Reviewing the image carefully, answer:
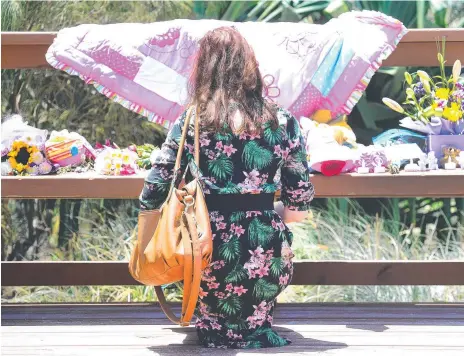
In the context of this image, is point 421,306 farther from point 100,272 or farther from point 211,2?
point 211,2

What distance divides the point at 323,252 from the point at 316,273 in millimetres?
1185

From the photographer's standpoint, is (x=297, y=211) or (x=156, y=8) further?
(x=156, y=8)

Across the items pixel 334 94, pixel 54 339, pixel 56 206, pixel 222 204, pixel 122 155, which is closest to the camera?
pixel 222 204

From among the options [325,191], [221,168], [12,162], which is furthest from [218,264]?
[12,162]

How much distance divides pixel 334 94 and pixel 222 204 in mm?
1270

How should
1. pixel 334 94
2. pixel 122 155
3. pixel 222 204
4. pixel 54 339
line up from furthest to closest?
pixel 334 94
pixel 122 155
pixel 54 339
pixel 222 204

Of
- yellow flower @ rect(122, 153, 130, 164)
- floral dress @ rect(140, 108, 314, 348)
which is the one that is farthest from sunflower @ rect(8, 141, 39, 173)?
floral dress @ rect(140, 108, 314, 348)

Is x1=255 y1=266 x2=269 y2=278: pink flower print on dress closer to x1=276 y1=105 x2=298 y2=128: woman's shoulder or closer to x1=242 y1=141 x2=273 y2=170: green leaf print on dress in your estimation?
x1=242 y1=141 x2=273 y2=170: green leaf print on dress

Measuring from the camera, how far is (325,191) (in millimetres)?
4230

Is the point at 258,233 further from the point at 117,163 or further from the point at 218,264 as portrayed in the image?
the point at 117,163

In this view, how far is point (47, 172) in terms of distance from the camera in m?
4.43

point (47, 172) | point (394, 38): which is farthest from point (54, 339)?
point (394, 38)

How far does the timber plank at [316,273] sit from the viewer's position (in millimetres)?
4672

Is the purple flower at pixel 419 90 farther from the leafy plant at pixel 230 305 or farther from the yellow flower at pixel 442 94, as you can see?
the leafy plant at pixel 230 305
